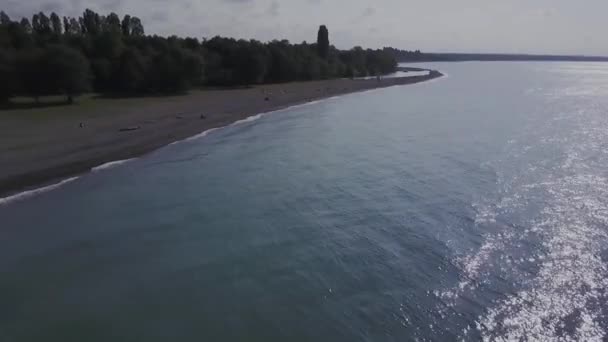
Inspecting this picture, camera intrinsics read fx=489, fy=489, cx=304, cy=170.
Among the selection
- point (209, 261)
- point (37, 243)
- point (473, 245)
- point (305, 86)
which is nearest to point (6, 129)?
point (37, 243)

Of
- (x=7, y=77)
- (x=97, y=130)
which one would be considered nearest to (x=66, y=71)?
(x=7, y=77)

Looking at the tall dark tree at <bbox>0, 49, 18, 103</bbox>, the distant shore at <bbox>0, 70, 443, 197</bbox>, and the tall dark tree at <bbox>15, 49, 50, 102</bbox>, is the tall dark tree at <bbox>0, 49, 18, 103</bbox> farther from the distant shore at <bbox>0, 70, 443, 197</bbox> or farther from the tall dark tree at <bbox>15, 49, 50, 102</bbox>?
the distant shore at <bbox>0, 70, 443, 197</bbox>

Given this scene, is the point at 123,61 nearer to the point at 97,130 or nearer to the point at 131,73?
the point at 131,73

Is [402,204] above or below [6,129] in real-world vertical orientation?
below

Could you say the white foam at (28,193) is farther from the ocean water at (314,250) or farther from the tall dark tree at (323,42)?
the tall dark tree at (323,42)

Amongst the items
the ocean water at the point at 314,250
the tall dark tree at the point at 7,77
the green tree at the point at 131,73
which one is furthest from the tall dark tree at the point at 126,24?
the ocean water at the point at 314,250

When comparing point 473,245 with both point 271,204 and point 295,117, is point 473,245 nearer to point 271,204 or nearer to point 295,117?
point 271,204
